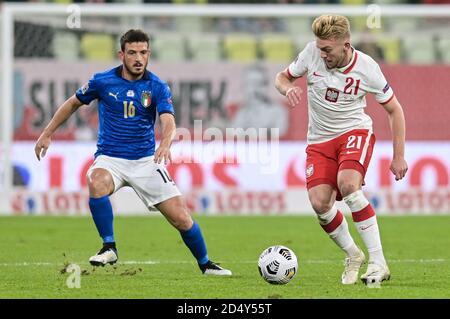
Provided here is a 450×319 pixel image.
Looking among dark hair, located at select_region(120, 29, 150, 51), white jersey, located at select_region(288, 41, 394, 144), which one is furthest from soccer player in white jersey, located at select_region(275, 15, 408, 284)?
dark hair, located at select_region(120, 29, 150, 51)

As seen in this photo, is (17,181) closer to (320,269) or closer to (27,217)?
(27,217)

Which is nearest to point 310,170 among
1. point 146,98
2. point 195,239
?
point 195,239

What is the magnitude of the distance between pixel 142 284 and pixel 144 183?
1150 mm

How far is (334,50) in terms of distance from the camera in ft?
29.8

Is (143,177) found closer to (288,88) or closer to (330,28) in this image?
(288,88)

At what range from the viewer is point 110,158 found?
10.1 m

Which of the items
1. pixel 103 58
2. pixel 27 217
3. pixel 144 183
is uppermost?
pixel 103 58

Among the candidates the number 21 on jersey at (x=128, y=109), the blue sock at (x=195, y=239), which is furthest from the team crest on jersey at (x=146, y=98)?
the blue sock at (x=195, y=239)

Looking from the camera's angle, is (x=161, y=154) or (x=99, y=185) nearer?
(x=161, y=154)

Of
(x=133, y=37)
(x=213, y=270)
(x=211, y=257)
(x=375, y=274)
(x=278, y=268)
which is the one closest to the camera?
(x=375, y=274)

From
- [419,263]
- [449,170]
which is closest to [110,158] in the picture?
[419,263]

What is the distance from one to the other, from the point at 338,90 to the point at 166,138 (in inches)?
57.8

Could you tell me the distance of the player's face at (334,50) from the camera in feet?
29.7
